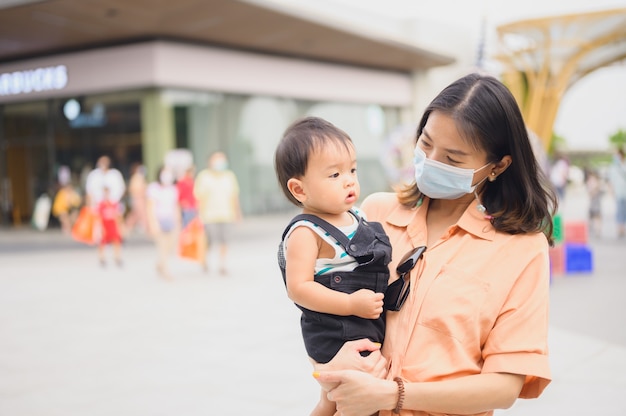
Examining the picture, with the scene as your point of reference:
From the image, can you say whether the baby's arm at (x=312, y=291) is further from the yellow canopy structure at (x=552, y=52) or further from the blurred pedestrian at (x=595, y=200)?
the yellow canopy structure at (x=552, y=52)

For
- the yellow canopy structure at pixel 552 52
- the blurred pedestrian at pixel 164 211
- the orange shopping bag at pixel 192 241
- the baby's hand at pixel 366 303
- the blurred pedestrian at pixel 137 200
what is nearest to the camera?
the baby's hand at pixel 366 303

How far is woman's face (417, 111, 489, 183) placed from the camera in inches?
74.8

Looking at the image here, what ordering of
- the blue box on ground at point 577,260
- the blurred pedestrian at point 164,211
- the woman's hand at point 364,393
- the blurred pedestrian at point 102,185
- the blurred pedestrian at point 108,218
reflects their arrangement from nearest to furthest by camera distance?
the woman's hand at point 364,393
the blue box on ground at point 577,260
the blurred pedestrian at point 164,211
the blurred pedestrian at point 108,218
the blurred pedestrian at point 102,185

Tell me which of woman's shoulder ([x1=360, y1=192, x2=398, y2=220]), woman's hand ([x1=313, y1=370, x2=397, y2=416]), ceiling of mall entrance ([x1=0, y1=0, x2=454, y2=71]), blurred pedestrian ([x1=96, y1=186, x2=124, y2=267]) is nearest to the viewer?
woman's hand ([x1=313, y1=370, x2=397, y2=416])

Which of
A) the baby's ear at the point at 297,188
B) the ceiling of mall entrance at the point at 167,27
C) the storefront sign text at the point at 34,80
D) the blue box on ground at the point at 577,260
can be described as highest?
the ceiling of mall entrance at the point at 167,27

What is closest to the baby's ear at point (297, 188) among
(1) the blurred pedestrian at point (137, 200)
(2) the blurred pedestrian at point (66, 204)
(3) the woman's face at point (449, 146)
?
(3) the woman's face at point (449, 146)

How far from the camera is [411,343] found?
69.8 inches

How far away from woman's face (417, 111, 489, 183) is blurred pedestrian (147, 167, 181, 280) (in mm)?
8803

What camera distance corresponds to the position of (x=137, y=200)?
18594mm

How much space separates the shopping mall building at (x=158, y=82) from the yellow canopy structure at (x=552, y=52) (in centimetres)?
363

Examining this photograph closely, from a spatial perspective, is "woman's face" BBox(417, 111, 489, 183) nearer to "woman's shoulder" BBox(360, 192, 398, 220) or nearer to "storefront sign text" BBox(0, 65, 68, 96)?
"woman's shoulder" BBox(360, 192, 398, 220)

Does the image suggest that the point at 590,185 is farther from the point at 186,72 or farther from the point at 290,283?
the point at 290,283

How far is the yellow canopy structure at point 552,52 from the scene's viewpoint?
21.5 metres

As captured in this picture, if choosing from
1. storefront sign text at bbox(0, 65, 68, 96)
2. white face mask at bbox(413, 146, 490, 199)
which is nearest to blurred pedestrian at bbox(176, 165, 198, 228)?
white face mask at bbox(413, 146, 490, 199)
